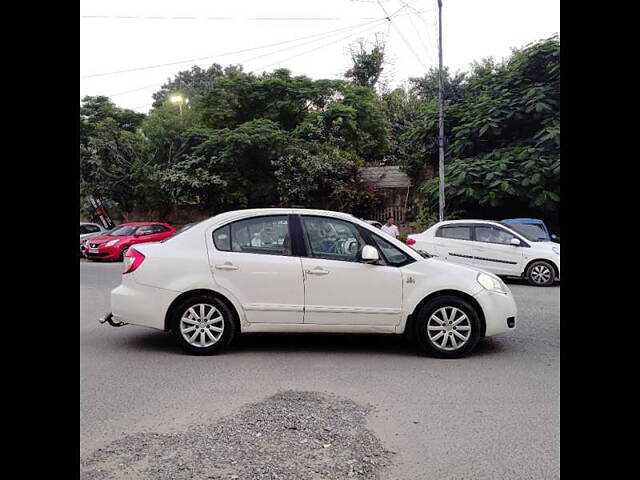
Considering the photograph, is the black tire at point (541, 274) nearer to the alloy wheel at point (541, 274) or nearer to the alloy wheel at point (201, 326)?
the alloy wheel at point (541, 274)

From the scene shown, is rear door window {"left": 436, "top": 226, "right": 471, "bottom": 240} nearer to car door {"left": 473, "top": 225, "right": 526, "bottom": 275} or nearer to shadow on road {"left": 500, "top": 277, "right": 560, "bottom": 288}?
car door {"left": 473, "top": 225, "right": 526, "bottom": 275}

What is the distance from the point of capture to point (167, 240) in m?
6.37

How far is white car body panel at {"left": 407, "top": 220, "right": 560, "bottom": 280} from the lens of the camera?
40.6 feet

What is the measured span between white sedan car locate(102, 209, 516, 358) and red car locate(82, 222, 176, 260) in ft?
42.3

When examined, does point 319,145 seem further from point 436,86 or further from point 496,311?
point 496,311

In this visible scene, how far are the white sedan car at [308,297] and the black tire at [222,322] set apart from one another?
1 cm

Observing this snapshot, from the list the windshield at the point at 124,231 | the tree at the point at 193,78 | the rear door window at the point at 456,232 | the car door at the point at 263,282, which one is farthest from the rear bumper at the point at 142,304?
the tree at the point at 193,78

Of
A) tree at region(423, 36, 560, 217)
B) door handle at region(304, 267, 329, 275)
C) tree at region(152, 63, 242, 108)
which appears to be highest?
tree at region(152, 63, 242, 108)

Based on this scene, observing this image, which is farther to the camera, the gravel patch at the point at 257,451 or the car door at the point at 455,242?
the car door at the point at 455,242

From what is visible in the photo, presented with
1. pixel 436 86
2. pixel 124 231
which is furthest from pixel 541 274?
pixel 436 86

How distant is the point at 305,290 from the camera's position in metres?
6.04

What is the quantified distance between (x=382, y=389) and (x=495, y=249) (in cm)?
855

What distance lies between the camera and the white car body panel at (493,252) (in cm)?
1238

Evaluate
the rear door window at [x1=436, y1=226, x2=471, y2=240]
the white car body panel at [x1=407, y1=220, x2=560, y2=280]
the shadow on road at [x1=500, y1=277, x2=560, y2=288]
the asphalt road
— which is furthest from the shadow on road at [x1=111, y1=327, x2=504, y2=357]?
the shadow on road at [x1=500, y1=277, x2=560, y2=288]
